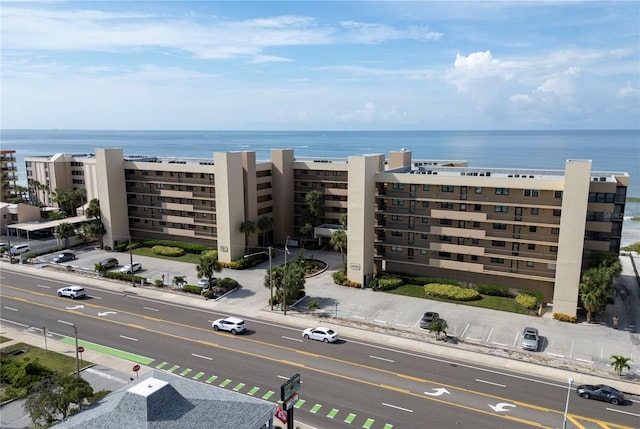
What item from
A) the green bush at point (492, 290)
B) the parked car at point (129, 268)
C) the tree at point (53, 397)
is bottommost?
the parked car at point (129, 268)

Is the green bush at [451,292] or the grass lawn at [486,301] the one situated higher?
the green bush at [451,292]

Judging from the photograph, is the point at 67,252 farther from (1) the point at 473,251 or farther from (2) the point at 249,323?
(1) the point at 473,251

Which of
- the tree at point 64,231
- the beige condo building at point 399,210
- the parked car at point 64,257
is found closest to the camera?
the beige condo building at point 399,210

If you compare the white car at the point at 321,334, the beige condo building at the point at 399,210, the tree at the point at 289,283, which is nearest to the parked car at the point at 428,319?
the white car at the point at 321,334

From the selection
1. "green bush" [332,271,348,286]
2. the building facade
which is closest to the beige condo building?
"green bush" [332,271,348,286]

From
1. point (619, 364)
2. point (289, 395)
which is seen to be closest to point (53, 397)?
point (289, 395)

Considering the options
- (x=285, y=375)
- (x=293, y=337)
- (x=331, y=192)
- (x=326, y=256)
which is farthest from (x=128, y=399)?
(x=331, y=192)

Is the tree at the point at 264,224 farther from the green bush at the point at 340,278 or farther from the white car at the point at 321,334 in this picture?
the white car at the point at 321,334

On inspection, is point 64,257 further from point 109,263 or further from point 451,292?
point 451,292
